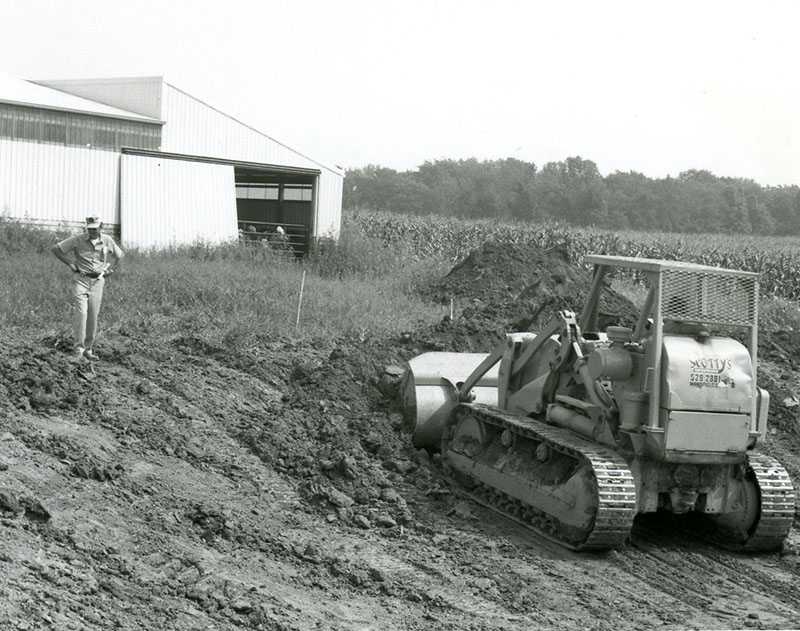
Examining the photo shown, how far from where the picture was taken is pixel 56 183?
72.4ft

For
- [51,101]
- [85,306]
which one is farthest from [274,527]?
[51,101]

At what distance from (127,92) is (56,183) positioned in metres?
3.62

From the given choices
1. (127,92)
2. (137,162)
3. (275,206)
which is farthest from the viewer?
(275,206)

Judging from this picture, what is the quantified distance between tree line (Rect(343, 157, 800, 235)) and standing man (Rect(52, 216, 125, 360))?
181ft

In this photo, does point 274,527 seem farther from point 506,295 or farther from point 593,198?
point 593,198

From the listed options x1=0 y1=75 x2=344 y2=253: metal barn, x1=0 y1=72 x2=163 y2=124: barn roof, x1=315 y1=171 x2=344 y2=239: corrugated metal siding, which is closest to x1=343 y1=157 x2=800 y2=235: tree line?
x1=315 y1=171 x2=344 y2=239: corrugated metal siding

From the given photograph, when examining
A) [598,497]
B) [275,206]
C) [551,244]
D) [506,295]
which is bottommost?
[598,497]

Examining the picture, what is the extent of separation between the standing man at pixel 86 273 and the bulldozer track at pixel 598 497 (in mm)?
5252

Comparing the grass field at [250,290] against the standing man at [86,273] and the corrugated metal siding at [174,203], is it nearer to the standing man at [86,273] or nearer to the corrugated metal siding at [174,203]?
the corrugated metal siding at [174,203]

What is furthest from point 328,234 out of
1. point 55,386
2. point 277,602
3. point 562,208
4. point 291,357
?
point 562,208

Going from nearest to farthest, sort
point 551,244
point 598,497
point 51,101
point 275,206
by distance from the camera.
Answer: point 598,497 < point 51,101 < point 275,206 < point 551,244

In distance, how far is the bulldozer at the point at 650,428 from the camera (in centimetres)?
814

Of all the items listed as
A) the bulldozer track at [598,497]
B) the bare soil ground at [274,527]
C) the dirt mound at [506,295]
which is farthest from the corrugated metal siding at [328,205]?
the bulldozer track at [598,497]

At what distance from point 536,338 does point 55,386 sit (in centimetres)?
486
